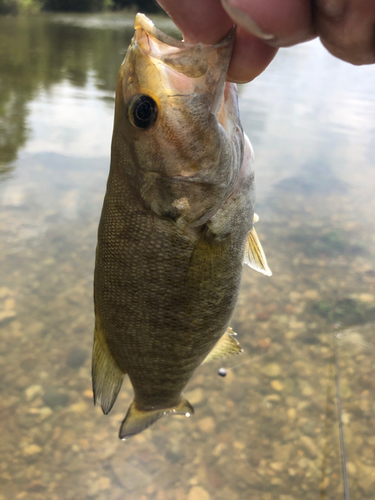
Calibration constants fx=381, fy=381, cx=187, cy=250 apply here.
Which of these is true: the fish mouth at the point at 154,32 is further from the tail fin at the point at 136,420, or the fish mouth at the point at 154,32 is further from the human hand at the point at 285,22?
the tail fin at the point at 136,420

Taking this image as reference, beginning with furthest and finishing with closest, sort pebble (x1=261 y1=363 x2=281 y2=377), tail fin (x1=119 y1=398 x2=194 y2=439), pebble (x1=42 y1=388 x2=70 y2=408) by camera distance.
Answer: pebble (x1=261 y1=363 x2=281 y2=377), pebble (x1=42 y1=388 x2=70 y2=408), tail fin (x1=119 y1=398 x2=194 y2=439)

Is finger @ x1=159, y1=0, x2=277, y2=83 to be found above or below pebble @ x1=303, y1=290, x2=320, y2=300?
above

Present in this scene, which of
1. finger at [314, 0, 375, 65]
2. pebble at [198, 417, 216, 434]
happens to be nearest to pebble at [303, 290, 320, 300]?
pebble at [198, 417, 216, 434]

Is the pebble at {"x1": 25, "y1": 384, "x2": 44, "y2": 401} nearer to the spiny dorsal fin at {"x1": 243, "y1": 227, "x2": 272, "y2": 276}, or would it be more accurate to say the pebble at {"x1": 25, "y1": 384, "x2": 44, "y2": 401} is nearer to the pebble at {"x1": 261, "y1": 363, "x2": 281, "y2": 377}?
the pebble at {"x1": 261, "y1": 363, "x2": 281, "y2": 377}

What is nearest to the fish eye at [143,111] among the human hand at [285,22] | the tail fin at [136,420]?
the human hand at [285,22]

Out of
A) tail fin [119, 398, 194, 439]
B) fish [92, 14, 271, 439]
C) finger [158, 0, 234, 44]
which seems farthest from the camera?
tail fin [119, 398, 194, 439]

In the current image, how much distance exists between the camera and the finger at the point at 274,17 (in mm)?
904

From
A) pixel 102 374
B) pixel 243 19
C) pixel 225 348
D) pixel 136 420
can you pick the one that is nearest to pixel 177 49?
pixel 243 19

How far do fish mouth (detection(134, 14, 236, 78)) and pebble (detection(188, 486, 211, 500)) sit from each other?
2796 millimetres

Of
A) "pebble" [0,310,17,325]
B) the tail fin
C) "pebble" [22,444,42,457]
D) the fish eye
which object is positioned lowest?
"pebble" [22,444,42,457]

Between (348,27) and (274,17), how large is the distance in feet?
0.65

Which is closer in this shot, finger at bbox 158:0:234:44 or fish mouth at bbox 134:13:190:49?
finger at bbox 158:0:234:44

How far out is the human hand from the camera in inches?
35.9

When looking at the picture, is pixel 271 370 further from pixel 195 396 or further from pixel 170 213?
pixel 170 213
